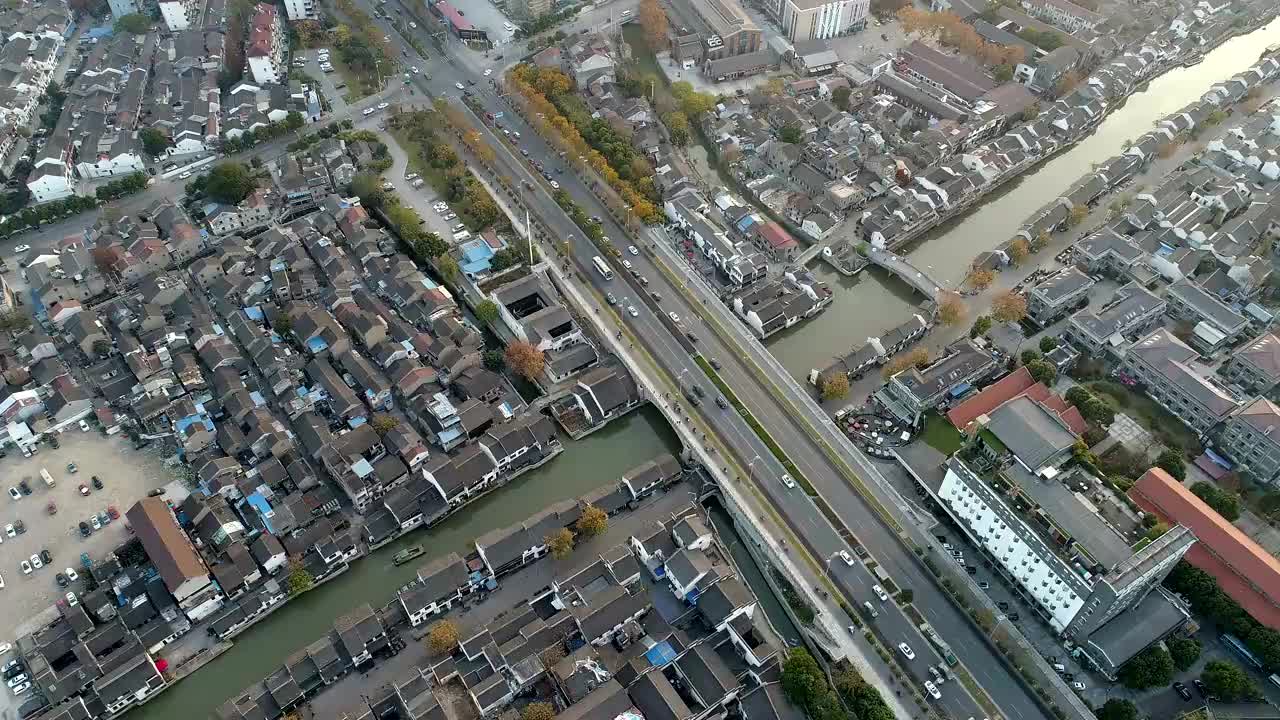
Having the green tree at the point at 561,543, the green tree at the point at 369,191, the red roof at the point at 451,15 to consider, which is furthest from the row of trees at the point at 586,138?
the green tree at the point at 561,543

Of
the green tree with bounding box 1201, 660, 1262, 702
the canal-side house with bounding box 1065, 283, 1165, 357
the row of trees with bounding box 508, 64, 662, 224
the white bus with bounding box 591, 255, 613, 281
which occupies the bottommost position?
the green tree with bounding box 1201, 660, 1262, 702

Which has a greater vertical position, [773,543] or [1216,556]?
[773,543]

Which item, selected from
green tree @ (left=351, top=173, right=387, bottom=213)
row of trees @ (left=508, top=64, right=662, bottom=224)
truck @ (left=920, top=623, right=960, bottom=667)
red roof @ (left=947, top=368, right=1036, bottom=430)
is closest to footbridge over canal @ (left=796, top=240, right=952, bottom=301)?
red roof @ (left=947, top=368, right=1036, bottom=430)

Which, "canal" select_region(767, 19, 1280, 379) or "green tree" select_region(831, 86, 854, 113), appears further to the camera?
"green tree" select_region(831, 86, 854, 113)

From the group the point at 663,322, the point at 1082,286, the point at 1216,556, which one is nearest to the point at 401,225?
the point at 663,322

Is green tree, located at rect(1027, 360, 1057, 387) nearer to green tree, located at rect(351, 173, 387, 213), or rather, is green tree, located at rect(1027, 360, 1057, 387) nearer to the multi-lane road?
the multi-lane road

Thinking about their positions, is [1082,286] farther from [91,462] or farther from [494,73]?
[91,462]

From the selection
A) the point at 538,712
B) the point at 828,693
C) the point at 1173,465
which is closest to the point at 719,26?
the point at 1173,465

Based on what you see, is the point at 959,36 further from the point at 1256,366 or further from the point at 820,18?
the point at 1256,366
